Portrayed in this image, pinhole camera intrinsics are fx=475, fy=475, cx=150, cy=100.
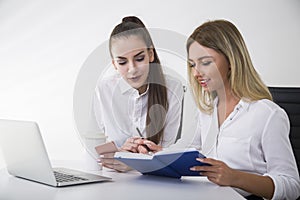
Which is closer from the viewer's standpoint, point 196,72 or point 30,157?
point 30,157

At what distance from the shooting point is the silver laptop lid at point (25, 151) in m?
1.33

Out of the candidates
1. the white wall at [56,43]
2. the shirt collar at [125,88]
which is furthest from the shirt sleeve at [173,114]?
the white wall at [56,43]

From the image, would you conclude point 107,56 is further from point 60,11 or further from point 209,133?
point 60,11

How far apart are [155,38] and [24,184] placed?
0.65m

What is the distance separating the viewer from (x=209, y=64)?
5.81 ft

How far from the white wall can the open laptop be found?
1.53 meters

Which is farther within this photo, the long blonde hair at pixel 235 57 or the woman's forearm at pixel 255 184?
the long blonde hair at pixel 235 57

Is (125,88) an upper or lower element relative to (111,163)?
upper

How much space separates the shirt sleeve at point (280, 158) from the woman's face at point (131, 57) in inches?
18.9

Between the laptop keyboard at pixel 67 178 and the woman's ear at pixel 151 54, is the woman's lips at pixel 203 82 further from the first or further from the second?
the laptop keyboard at pixel 67 178

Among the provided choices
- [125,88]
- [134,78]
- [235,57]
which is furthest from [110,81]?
[235,57]

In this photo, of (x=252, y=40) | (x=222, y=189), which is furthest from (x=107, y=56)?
(x=252, y=40)

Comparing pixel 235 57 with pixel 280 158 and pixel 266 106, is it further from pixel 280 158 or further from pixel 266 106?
pixel 280 158

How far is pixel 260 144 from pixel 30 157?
0.79m
